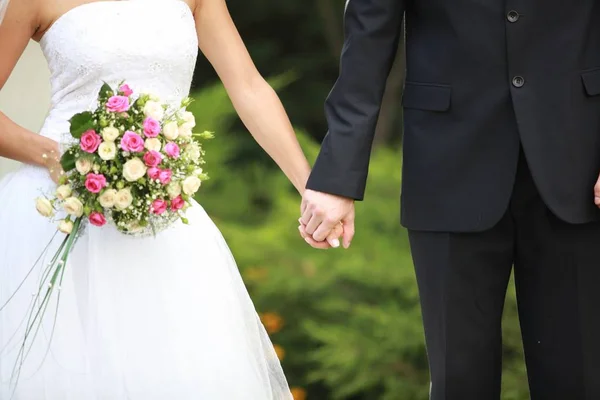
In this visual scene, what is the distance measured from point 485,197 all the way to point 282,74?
459 centimetres

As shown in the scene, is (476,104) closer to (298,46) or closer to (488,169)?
(488,169)

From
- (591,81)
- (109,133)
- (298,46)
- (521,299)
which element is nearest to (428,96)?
(591,81)

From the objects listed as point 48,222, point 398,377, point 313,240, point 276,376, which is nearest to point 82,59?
point 48,222

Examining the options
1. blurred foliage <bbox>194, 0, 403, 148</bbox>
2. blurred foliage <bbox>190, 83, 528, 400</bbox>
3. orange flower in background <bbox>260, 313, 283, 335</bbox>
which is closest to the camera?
blurred foliage <bbox>190, 83, 528, 400</bbox>

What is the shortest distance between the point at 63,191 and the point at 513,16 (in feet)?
3.73

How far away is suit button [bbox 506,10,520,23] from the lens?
2936mm

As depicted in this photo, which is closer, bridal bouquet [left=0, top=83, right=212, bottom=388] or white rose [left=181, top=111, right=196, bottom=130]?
bridal bouquet [left=0, top=83, right=212, bottom=388]

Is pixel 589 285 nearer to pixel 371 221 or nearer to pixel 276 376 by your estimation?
pixel 276 376

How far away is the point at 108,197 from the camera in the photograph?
3006 millimetres

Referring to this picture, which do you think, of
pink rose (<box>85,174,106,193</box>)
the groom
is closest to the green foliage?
pink rose (<box>85,174,106,193</box>)

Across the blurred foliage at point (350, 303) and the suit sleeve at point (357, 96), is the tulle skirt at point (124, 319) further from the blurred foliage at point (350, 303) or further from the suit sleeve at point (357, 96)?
the blurred foliage at point (350, 303)

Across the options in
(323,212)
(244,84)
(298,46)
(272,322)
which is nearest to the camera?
(323,212)

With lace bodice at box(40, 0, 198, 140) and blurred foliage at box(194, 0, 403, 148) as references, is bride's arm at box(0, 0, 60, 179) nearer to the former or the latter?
lace bodice at box(40, 0, 198, 140)

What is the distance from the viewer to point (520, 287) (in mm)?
3090
